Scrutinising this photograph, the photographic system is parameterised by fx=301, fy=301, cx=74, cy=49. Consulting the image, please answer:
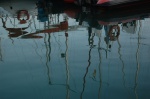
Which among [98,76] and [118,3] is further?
[118,3]

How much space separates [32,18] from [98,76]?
992cm

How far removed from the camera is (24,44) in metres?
10.6

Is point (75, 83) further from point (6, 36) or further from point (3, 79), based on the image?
point (6, 36)

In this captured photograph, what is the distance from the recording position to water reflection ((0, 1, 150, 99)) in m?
6.59

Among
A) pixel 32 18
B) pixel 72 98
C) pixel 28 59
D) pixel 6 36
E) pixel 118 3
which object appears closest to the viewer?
pixel 72 98

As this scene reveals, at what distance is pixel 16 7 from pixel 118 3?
20.9 feet

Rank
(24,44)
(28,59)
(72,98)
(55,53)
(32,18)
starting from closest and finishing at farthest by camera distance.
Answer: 1. (72,98)
2. (28,59)
3. (55,53)
4. (24,44)
5. (32,18)

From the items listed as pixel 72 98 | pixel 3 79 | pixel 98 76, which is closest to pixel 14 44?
pixel 3 79

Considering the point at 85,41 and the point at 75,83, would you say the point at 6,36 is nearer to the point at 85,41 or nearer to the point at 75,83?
the point at 85,41

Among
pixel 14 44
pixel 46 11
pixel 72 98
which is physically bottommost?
pixel 72 98

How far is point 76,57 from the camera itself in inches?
356

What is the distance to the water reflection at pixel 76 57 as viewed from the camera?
6.59 m

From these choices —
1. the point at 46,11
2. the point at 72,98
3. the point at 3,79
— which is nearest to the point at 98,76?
the point at 72,98

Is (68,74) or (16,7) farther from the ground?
(16,7)
